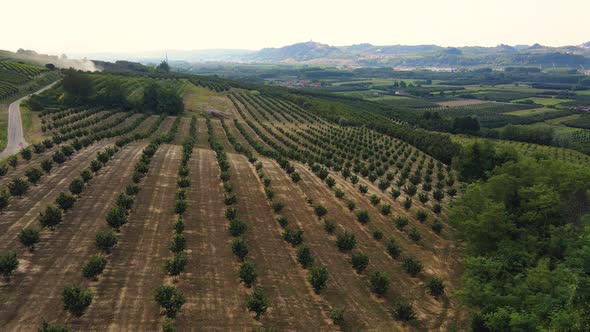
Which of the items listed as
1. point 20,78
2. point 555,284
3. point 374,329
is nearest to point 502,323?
point 555,284

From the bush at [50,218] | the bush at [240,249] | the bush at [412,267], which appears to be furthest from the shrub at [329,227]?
the bush at [50,218]

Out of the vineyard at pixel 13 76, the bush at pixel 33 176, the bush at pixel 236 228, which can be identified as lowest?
the bush at pixel 236 228

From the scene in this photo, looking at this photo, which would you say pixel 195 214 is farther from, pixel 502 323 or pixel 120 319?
pixel 502 323

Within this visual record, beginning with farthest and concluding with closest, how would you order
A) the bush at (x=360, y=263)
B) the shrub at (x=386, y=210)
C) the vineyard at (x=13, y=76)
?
the vineyard at (x=13, y=76) < the shrub at (x=386, y=210) < the bush at (x=360, y=263)

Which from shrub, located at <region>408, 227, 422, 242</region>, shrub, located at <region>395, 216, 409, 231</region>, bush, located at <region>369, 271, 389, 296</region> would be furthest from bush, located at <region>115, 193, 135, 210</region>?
shrub, located at <region>408, 227, 422, 242</region>

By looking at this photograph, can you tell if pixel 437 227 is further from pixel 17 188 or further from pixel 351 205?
pixel 17 188

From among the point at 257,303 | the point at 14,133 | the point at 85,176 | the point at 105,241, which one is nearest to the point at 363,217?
the point at 257,303

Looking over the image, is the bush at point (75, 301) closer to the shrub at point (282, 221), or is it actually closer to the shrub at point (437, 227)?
the shrub at point (282, 221)
